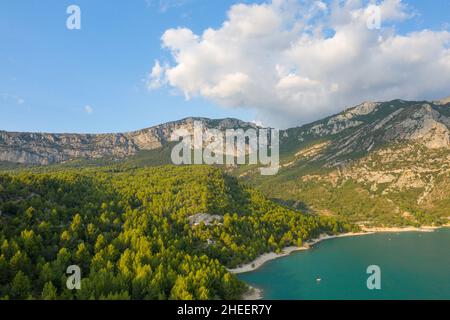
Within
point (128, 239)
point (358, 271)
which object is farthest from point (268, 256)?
point (128, 239)

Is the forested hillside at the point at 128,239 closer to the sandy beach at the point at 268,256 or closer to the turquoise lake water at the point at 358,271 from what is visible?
the sandy beach at the point at 268,256

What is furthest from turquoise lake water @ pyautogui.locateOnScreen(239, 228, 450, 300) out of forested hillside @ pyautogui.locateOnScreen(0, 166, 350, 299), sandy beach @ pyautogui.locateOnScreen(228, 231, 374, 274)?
forested hillside @ pyautogui.locateOnScreen(0, 166, 350, 299)

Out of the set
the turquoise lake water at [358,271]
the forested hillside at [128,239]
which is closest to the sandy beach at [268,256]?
the forested hillside at [128,239]

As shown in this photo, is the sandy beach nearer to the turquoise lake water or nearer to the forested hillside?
the forested hillside

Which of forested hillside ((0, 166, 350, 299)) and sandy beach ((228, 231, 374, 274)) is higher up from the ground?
forested hillside ((0, 166, 350, 299))
